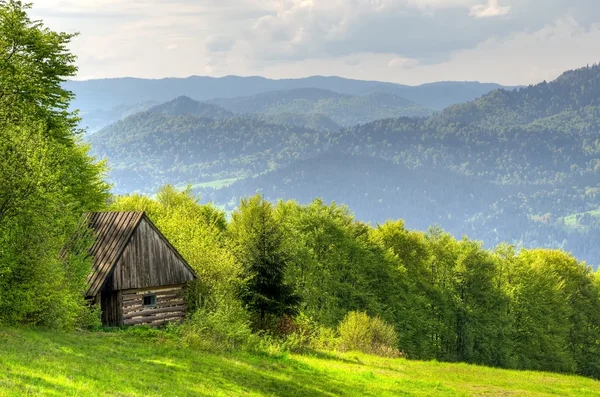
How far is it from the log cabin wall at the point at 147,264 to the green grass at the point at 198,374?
238 inches

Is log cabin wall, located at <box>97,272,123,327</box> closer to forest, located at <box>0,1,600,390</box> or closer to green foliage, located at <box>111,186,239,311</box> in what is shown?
forest, located at <box>0,1,600,390</box>

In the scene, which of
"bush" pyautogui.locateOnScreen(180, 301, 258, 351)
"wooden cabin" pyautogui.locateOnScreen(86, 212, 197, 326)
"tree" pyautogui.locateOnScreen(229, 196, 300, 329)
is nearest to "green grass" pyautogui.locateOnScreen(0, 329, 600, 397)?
"bush" pyautogui.locateOnScreen(180, 301, 258, 351)

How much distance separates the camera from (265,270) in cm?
3950

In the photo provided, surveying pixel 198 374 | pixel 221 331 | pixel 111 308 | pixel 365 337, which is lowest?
pixel 365 337

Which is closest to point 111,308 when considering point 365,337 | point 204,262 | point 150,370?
point 204,262

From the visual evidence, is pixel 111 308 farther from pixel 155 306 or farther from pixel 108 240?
pixel 108 240

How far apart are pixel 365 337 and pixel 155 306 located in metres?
15.9

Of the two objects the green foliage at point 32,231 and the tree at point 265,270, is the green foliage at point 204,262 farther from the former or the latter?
the green foliage at point 32,231

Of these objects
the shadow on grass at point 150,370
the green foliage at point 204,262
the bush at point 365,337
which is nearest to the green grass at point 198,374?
the shadow on grass at point 150,370

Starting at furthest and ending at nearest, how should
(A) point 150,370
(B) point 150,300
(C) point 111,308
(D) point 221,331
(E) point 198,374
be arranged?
(B) point 150,300 → (C) point 111,308 → (D) point 221,331 → (E) point 198,374 → (A) point 150,370

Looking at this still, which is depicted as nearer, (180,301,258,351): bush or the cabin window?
(180,301,258,351): bush

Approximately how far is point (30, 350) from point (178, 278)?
699 inches

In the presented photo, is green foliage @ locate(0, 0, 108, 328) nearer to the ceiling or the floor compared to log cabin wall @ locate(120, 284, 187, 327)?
nearer to the ceiling

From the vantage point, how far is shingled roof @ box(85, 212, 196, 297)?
1363 inches
